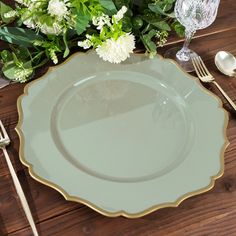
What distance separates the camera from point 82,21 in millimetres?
688

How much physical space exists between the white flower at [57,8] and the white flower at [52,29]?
20 mm

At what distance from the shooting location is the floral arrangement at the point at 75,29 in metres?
0.67

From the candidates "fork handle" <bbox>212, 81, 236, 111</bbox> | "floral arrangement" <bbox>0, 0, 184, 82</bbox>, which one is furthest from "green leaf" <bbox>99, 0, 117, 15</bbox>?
"fork handle" <bbox>212, 81, 236, 111</bbox>

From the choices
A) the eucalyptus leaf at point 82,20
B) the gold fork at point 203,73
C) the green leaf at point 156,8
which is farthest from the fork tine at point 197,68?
the eucalyptus leaf at point 82,20

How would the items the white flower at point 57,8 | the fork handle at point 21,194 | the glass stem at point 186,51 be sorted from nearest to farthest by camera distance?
the fork handle at point 21,194
the white flower at point 57,8
the glass stem at point 186,51

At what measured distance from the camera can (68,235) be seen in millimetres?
532

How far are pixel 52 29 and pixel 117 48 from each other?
12 centimetres

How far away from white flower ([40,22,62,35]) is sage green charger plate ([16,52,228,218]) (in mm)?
55

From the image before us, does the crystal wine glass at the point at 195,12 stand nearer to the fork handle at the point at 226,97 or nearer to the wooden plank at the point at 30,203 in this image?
the fork handle at the point at 226,97

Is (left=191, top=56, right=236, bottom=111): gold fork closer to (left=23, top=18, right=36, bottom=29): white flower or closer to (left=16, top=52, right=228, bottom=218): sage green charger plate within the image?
(left=16, top=52, right=228, bottom=218): sage green charger plate

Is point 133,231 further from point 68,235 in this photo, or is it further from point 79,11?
point 79,11

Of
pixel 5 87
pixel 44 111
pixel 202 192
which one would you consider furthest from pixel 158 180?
pixel 5 87

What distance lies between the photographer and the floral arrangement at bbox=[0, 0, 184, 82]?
0.67 m

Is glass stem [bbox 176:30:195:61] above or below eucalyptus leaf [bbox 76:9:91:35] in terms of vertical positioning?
below
